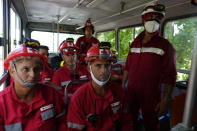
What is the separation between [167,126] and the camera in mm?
3104

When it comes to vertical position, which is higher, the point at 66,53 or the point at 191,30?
the point at 191,30

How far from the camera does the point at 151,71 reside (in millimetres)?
2172

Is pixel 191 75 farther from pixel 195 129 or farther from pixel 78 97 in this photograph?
pixel 78 97

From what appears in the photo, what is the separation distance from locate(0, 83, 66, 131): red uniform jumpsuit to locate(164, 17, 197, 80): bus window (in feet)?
8.96

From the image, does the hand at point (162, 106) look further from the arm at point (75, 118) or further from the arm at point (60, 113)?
the arm at point (60, 113)

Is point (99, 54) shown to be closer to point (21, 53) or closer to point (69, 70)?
point (21, 53)

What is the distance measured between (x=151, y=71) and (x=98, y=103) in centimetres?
85

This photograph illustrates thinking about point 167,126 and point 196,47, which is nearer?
point 196,47

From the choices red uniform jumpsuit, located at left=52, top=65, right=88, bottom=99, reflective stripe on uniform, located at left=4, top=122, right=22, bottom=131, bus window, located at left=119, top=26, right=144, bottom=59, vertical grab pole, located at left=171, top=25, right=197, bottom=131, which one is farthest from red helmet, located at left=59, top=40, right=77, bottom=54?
bus window, located at left=119, top=26, right=144, bottom=59

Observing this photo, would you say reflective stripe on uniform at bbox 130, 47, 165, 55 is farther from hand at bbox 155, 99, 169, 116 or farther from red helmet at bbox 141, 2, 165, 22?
hand at bbox 155, 99, 169, 116

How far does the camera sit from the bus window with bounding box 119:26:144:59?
17.7 ft

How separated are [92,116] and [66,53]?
1.38m

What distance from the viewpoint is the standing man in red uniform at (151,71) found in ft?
6.96

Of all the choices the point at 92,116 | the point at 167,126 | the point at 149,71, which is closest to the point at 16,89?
the point at 92,116
